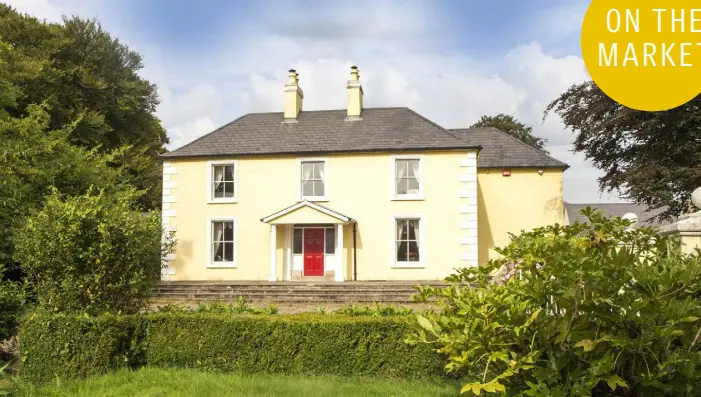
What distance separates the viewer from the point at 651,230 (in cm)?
461

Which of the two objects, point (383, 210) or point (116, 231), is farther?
point (383, 210)

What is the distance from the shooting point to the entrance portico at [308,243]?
2236 cm

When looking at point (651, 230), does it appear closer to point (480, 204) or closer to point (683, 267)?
point (683, 267)

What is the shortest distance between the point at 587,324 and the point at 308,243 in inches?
771

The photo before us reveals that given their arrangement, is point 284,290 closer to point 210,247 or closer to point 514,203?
point 210,247

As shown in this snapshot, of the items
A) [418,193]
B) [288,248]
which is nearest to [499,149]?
[418,193]

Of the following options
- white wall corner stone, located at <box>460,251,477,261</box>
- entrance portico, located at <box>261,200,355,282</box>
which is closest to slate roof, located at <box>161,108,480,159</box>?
entrance portico, located at <box>261,200,355,282</box>

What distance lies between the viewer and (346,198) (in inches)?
909

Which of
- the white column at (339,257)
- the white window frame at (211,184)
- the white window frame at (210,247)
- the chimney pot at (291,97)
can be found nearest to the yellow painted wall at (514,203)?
the white column at (339,257)

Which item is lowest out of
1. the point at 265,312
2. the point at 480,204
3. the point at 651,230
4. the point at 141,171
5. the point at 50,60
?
the point at 265,312

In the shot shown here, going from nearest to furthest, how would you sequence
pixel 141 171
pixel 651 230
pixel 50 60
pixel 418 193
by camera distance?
pixel 651 230 → pixel 418 193 → pixel 50 60 → pixel 141 171

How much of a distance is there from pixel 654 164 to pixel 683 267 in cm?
1757

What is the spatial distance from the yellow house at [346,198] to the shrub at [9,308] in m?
13.0

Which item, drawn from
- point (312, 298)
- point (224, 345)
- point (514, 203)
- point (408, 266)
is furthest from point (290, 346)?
point (514, 203)
